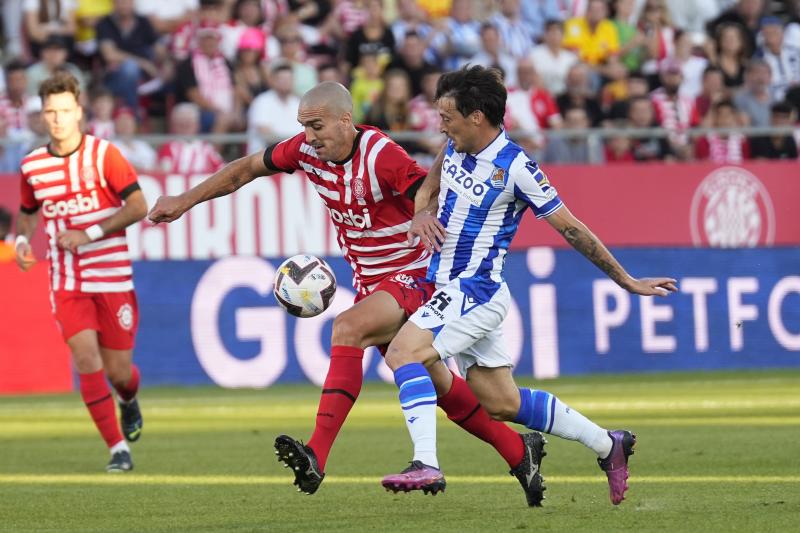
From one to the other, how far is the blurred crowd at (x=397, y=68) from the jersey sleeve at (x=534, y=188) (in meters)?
9.36

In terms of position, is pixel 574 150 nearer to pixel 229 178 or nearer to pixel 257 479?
pixel 257 479

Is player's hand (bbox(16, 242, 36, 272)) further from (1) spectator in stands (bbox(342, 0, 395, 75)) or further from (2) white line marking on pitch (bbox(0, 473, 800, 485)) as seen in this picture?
(1) spectator in stands (bbox(342, 0, 395, 75))

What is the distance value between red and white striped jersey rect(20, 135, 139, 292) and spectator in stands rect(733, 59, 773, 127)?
10.4m

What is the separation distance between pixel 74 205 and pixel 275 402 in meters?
4.79

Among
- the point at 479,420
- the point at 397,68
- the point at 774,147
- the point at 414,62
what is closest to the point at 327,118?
the point at 479,420

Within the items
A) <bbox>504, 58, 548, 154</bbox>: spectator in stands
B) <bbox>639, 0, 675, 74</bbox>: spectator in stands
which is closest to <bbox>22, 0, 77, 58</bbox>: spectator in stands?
<bbox>504, 58, 548, 154</bbox>: spectator in stands

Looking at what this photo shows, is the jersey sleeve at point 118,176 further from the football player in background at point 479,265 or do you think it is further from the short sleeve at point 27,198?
the football player in background at point 479,265

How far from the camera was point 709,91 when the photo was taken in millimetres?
18719

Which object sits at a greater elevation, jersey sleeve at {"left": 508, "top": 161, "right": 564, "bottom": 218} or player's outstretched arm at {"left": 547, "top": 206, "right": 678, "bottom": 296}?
jersey sleeve at {"left": 508, "top": 161, "right": 564, "bottom": 218}

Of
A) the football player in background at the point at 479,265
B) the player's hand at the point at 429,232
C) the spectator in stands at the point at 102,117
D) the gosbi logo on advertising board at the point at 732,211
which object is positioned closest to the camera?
the football player in background at the point at 479,265

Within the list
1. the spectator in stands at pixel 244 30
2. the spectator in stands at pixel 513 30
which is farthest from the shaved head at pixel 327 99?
the spectator in stands at pixel 513 30

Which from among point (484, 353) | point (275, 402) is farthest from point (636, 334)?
point (484, 353)

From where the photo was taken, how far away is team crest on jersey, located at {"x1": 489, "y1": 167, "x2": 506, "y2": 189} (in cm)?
694

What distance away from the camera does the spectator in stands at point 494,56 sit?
18.3 metres
